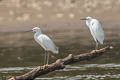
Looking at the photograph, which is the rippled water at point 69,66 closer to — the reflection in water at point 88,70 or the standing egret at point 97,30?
the reflection in water at point 88,70

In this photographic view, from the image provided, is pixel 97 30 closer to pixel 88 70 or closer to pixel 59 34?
pixel 88 70

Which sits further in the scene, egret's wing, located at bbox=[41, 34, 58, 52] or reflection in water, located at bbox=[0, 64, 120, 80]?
reflection in water, located at bbox=[0, 64, 120, 80]

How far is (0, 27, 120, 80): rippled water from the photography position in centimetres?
2144

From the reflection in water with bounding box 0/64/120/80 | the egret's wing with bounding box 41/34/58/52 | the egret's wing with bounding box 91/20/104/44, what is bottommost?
the reflection in water with bounding box 0/64/120/80

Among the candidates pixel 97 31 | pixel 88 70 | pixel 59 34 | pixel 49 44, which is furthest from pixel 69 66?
pixel 59 34

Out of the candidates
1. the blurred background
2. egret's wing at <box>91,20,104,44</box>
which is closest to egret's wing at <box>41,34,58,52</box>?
egret's wing at <box>91,20,104,44</box>

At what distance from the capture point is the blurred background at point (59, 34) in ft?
75.8

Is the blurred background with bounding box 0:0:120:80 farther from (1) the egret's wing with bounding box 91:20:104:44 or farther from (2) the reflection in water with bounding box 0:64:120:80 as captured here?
(1) the egret's wing with bounding box 91:20:104:44

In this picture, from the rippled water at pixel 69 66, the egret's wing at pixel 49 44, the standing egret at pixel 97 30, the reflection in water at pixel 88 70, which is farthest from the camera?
the rippled water at pixel 69 66

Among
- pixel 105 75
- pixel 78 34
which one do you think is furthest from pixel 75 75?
pixel 78 34

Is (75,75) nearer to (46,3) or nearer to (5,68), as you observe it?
(5,68)

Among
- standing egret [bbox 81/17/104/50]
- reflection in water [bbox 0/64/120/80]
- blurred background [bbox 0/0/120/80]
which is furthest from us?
blurred background [bbox 0/0/120/80]

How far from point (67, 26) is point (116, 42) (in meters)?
12.6

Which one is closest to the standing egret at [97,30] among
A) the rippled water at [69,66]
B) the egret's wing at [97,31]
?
the egret's wing at [97,31]
